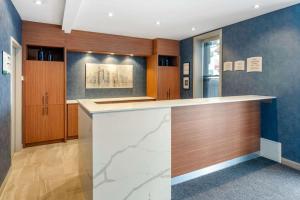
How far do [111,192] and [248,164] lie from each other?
2.45 m

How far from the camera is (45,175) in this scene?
10.1ft

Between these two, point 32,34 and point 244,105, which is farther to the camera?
point 32,34

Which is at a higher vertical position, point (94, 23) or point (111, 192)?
point (94, 23)

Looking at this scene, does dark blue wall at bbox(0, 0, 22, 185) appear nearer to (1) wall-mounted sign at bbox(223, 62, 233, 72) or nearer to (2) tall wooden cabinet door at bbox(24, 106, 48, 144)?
(2) tall wooden cabinet door at bbox(24, 106, 48, 144)

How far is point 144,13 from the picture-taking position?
376cm

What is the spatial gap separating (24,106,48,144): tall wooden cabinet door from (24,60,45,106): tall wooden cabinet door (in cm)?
15

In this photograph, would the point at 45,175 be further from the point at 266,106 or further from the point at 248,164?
the point at 266,106

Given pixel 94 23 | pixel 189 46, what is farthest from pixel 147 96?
pixel 94 23

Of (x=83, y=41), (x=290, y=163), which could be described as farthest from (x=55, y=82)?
(x=290, y=163)

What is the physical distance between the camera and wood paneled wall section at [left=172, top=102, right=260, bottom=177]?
2.68 metres

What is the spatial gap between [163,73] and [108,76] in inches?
60.8

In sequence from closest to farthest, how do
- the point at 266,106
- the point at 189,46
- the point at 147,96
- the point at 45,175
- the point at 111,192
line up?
the point at 111,192 → the point at 45,175 → the point at 266,106 → the point at 189,46 → the point at 147,96

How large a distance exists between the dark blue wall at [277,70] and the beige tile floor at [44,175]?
3.34 m

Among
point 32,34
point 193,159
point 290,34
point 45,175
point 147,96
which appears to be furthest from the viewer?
point 147,96
